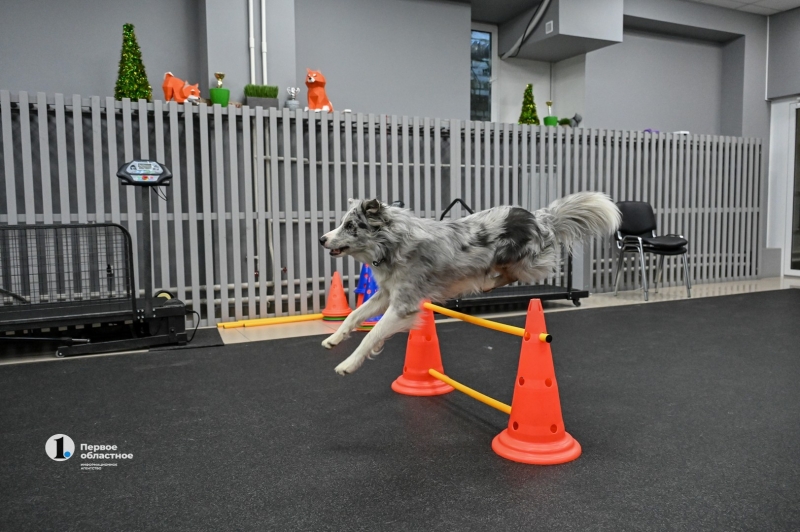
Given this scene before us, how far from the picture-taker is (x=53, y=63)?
5676 mm

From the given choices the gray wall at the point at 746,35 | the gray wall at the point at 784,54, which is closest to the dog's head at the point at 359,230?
the gray wall at the point at 746,35

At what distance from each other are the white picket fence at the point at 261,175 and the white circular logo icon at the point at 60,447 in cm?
269

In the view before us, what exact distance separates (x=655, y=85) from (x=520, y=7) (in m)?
2.63

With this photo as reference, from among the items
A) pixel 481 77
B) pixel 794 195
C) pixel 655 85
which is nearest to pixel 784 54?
pixel 655 85

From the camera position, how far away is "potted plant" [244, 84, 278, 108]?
5.65 metres

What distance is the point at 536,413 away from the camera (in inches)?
95.4

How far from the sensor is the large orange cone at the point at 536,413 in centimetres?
239

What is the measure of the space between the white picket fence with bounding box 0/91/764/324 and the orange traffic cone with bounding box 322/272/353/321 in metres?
0.21

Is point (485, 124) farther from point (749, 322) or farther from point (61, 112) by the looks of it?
point (61, 112)

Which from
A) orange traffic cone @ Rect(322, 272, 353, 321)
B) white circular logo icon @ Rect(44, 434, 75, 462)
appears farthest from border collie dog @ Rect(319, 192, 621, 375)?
orange traffic cone @ Rect(322, 272, 353, 321)

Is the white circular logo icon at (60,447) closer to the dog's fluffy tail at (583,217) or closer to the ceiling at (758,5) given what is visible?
the dog's fluffy tail at (583,217)

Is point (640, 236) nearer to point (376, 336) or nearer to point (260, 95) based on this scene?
point (260, 95)

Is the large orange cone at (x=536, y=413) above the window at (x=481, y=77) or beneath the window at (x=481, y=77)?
beneath

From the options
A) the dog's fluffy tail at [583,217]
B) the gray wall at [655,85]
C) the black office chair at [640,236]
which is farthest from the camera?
the gray wall at [655,85]
